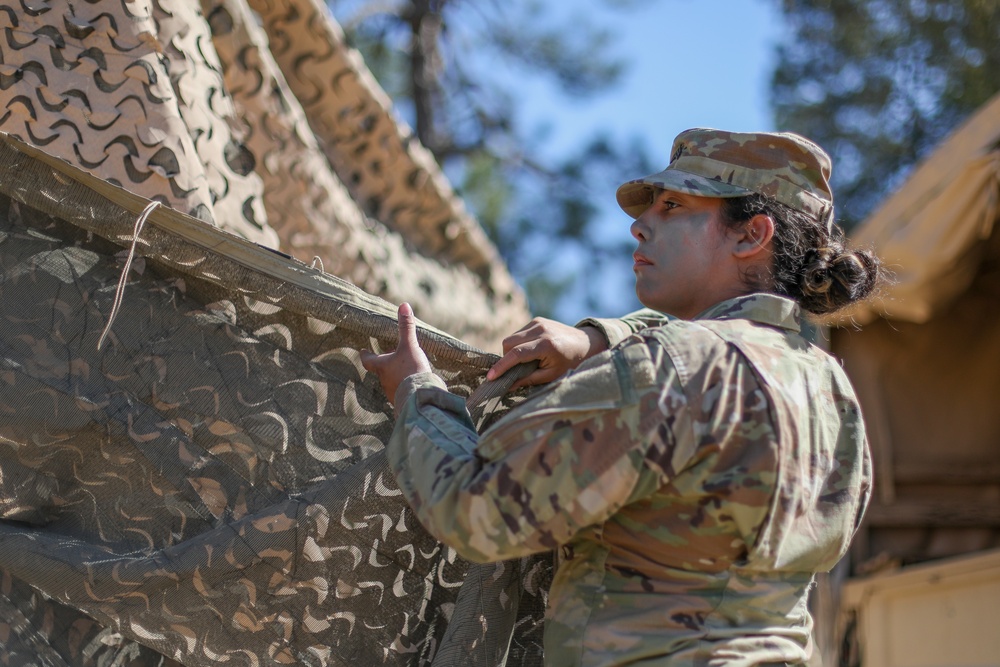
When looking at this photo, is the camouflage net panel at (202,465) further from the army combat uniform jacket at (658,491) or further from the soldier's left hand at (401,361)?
the army combat uniform jacket at (658,491)

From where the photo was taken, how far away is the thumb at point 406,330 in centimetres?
186

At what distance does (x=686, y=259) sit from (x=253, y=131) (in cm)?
153

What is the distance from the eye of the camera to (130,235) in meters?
1.98

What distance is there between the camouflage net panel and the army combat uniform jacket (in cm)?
30

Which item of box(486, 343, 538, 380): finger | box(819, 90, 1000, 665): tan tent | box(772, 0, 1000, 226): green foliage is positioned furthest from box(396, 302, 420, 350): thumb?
box(772, 0, 1000, 226): green foliage

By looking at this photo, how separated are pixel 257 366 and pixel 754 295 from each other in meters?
0.87

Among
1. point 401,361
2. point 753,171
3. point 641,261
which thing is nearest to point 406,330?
point 401,361

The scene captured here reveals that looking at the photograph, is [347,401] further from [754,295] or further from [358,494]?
[754,295]

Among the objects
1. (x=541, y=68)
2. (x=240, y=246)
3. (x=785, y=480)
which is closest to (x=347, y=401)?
(x=240, y=246)

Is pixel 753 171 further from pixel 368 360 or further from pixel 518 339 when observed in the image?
pixel 368 360

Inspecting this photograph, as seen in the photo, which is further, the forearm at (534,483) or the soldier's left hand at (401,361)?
the soldier's left hand at (401,361)

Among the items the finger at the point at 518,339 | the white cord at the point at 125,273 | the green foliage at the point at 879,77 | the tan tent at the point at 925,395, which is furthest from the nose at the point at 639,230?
the green foliage at the point at 879,77

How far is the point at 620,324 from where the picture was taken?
207cm

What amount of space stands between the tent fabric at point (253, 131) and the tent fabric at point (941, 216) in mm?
1817
